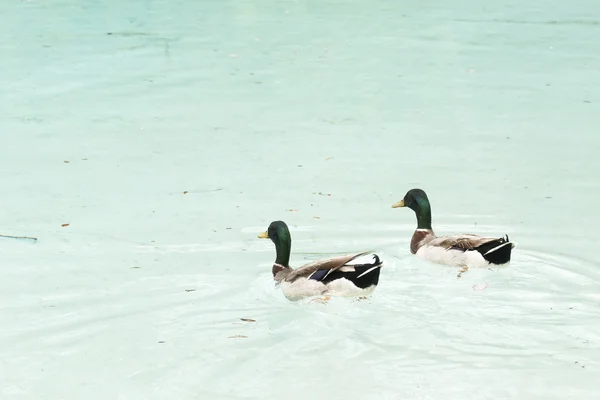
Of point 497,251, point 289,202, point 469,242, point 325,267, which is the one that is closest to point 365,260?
point 325,267

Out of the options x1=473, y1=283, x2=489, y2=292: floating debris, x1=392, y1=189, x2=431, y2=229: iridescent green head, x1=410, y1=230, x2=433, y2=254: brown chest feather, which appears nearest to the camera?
x1=473, y1=283, x2=489, y2=292: floating debris

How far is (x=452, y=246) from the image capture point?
22.3 feet

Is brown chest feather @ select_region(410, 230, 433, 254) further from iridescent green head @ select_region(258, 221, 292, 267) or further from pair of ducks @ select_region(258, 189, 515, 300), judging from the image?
iridescent green head @ select_region(258, 221, 292, 267)

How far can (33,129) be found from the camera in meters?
9.81

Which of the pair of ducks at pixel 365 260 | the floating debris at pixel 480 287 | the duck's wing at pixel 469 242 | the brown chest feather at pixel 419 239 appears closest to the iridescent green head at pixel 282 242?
the pair of ducks at pixel 365 260

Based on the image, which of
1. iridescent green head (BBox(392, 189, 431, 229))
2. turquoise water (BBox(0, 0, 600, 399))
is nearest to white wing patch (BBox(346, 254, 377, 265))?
turquoise water (BBox(0, 0, 600, 399))

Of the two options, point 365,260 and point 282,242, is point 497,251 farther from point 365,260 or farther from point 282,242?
point 282,242

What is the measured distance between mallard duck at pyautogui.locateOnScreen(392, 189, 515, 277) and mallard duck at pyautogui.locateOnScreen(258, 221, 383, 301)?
0.52 m

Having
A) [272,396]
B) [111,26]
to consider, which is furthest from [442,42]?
[272,396]

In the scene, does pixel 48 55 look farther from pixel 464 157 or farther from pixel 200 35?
pixel 464 157

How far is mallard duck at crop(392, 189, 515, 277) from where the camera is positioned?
256 inches

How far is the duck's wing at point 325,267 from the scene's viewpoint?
6.20 m

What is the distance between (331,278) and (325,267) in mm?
72

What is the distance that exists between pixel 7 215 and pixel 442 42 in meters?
7.38
